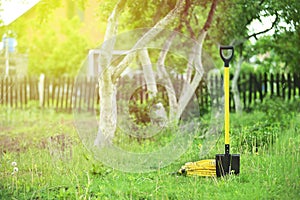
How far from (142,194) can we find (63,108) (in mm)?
6411

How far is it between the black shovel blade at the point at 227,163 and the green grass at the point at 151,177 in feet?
0.21

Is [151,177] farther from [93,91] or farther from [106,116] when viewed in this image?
[93,91]

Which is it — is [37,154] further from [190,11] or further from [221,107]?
[221,107]

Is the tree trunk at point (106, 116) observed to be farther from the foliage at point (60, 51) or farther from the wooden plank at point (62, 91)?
the foliage at point (60, 51)

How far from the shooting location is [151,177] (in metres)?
3.54

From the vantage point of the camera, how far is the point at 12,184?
11.2 feet

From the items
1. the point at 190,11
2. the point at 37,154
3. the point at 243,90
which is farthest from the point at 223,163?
the point at 243,90

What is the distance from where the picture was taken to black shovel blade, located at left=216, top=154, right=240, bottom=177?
342cm

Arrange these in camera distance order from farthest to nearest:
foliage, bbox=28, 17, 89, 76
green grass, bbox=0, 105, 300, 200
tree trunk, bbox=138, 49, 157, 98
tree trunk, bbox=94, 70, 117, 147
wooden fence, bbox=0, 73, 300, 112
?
foliage, bbox=28, 17, 89, 76
wooden fence, bbox=0, 73, 300, 112
tree trunk, bbox=138, 49, 157, 98
tree trunk, bbox=94, 70, 117, 147
green grass, bbox=0, 105, 300, 200

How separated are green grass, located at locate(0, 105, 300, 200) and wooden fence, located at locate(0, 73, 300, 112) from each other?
1.98 m

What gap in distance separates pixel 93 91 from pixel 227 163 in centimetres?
637

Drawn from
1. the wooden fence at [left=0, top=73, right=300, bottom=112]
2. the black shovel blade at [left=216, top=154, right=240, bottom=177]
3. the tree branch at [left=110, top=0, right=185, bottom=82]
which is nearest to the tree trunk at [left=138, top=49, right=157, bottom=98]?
the wooden fence at [left=0, top=73, right=300, bottom=112]

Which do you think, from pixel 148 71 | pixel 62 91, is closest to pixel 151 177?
pixel 148 71

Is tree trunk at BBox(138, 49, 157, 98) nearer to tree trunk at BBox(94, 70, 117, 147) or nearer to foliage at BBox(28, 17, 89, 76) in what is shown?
tree trunk at BBox(94, 70, 117, 147)
